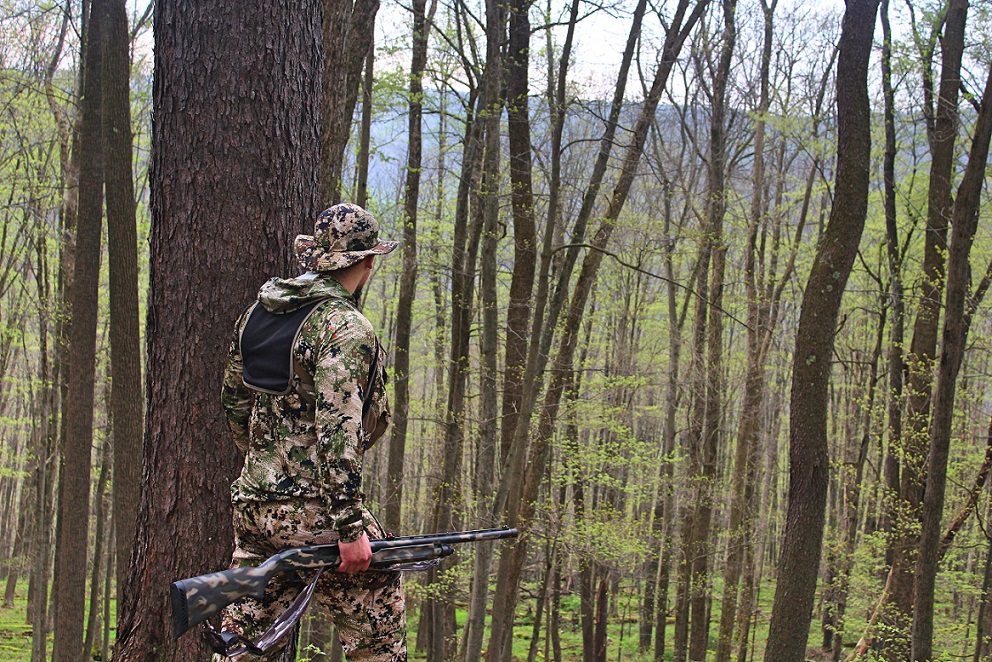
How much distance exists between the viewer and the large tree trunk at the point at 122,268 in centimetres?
644

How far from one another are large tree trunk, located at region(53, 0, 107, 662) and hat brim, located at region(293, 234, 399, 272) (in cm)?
508

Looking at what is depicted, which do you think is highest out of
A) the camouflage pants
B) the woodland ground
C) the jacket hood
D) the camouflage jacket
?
the jacket hood

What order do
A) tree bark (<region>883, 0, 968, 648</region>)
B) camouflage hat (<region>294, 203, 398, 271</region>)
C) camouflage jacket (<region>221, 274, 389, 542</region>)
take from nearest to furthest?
camouflage jacket (<region>221, 274, 389, 542</region>) → camouflage hat (<region>294, 203, 398, 271</region>) → tree bark (<region>883, 0, 968, 648</region>)

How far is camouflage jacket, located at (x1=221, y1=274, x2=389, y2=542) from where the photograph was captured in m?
2.68

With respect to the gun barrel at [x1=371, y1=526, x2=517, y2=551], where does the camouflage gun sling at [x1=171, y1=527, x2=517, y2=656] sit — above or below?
below

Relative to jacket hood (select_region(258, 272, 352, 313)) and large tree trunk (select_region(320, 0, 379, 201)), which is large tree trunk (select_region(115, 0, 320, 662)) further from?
large tree trunk (select_region(320, 0, 379, 201))

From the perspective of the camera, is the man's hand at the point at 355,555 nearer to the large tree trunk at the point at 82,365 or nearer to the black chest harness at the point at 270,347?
the black chest harness at the point at 270,347

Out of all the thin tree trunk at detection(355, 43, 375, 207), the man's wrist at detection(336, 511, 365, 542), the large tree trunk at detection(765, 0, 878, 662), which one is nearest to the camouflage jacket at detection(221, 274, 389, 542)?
the man's wrist at detection(336, 511, 365, 542)

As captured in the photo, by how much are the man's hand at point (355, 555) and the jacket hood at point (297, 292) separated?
84 cm

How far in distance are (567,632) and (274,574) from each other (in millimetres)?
23748

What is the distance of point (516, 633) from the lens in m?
23.6

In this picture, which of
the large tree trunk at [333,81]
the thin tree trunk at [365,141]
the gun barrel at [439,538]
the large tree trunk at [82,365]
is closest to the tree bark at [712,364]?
the thin tree trunk at [365,141]

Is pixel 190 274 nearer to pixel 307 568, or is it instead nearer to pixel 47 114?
pixel 307 568

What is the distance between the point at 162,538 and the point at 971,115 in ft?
44.3
